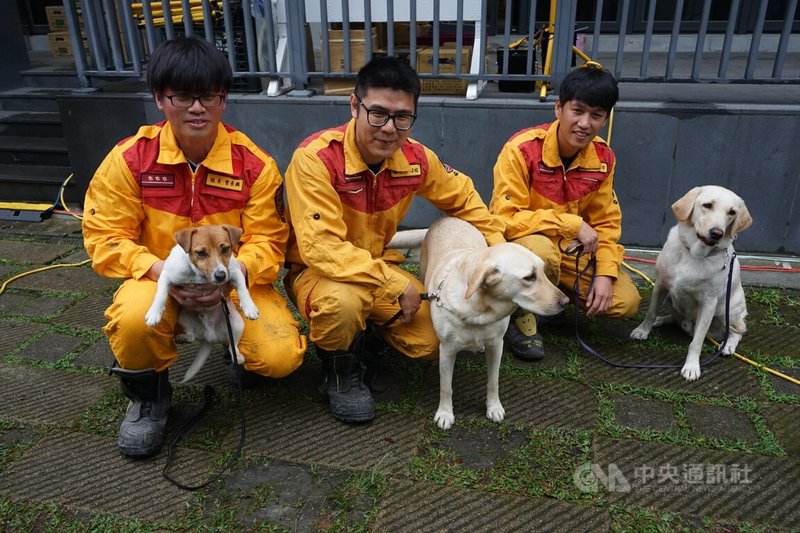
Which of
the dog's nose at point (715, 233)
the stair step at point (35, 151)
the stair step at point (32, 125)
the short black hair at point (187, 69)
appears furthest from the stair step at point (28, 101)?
the dog's nose at point (715, 233)

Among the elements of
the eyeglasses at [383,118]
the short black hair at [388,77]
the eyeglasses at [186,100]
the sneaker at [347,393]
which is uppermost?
the short black hair at [388,77]

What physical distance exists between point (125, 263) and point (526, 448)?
1.97 meters

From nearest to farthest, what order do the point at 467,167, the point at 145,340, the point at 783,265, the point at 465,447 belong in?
the point at 145,340 → the point at 465,447 → the point at 783,265 → the point at 467,167

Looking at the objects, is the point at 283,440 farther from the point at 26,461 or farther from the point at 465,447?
the point at 26,461

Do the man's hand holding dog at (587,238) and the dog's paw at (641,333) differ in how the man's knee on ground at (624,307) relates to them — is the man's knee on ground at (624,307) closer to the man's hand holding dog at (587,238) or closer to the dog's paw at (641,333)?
the dog's paw at (641,333)

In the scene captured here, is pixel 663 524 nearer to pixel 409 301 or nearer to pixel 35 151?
pixel 409 301

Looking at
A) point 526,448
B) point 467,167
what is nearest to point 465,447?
point 526,448

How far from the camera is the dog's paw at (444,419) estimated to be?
112 inches

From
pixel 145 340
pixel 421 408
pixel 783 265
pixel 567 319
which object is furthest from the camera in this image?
pixel 783 265

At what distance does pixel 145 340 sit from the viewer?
2559 millimetres

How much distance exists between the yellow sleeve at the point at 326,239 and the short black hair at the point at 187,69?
0.51 m

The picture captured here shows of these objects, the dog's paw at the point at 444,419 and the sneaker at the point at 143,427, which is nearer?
the sneaker at the point at 143,427

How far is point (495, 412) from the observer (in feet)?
9.46

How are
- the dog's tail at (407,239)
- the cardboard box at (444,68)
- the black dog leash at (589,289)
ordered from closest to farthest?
the black dog leash at (589,289)
the dog's tail at (407,239)
the cardboard box at (444,68)
